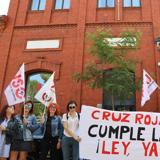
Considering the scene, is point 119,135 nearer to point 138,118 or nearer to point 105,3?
point 138,118

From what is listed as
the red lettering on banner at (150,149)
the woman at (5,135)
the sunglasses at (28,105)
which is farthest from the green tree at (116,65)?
the red lettering on banner at (150,149)

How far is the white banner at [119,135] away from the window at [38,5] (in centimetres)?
1124

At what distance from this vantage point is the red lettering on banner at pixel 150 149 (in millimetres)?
4668

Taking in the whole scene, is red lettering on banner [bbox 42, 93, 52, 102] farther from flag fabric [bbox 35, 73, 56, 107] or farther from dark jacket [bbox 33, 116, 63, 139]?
dark jacket [bbox 33, 116, 63, 139]

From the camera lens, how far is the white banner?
470cm

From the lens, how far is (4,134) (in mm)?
6340

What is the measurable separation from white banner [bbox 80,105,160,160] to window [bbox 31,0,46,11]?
443 inches

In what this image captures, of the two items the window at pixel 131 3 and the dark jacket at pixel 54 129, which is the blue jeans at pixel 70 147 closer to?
the dark jacket at pixel 54 129

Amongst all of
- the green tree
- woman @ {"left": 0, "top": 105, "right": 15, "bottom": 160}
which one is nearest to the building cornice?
the green tree

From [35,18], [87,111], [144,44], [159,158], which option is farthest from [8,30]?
[159,158]

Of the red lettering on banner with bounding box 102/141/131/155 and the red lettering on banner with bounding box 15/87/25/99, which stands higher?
the red lettering on banner with bounding box 15/87/25/99

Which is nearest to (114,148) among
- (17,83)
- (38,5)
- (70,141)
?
(70,141)

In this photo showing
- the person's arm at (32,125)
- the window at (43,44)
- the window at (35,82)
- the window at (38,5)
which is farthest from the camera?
the window at (38,5)

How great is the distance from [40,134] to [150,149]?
10.3 ft
